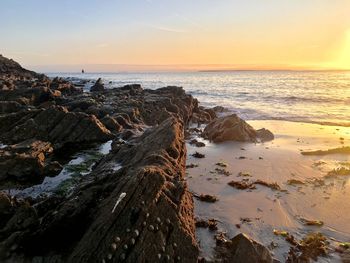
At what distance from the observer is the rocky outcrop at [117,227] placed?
6.97 meters

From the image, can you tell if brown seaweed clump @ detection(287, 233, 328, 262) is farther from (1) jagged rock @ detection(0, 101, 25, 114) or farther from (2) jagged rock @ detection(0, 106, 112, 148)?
(1) jagged rock @ detection(0, 101, 25, 114)

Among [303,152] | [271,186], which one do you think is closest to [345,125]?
[303,152]

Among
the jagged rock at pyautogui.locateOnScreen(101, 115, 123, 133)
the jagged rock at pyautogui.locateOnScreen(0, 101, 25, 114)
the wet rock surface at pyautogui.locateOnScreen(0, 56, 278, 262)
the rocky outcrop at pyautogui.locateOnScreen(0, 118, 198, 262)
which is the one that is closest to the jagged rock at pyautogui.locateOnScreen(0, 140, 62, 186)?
the wet rock surface at pyautogui.locateOnScreen(0, 56, 278, 262)

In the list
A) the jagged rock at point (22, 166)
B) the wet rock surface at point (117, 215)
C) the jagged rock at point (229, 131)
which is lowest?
the jagged rock at point (229, 131)

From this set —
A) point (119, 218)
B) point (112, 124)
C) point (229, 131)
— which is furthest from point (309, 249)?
point (112, 124)

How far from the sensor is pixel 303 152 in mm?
19625

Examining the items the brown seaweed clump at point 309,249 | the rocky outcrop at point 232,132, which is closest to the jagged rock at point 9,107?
the rocky outcrop at point 232,132

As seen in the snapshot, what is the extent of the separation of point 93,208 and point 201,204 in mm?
5180

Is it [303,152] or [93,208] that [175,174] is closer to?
[93,208]

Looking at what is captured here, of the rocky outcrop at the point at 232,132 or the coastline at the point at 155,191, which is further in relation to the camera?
the rocky outcrop at the point at 232,132

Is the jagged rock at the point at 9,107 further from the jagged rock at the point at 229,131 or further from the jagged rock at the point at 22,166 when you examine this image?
the jagged rock at the point at 229,131

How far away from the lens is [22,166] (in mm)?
13695

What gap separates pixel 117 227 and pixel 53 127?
13.7 m

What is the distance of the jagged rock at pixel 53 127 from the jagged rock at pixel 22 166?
356cm
